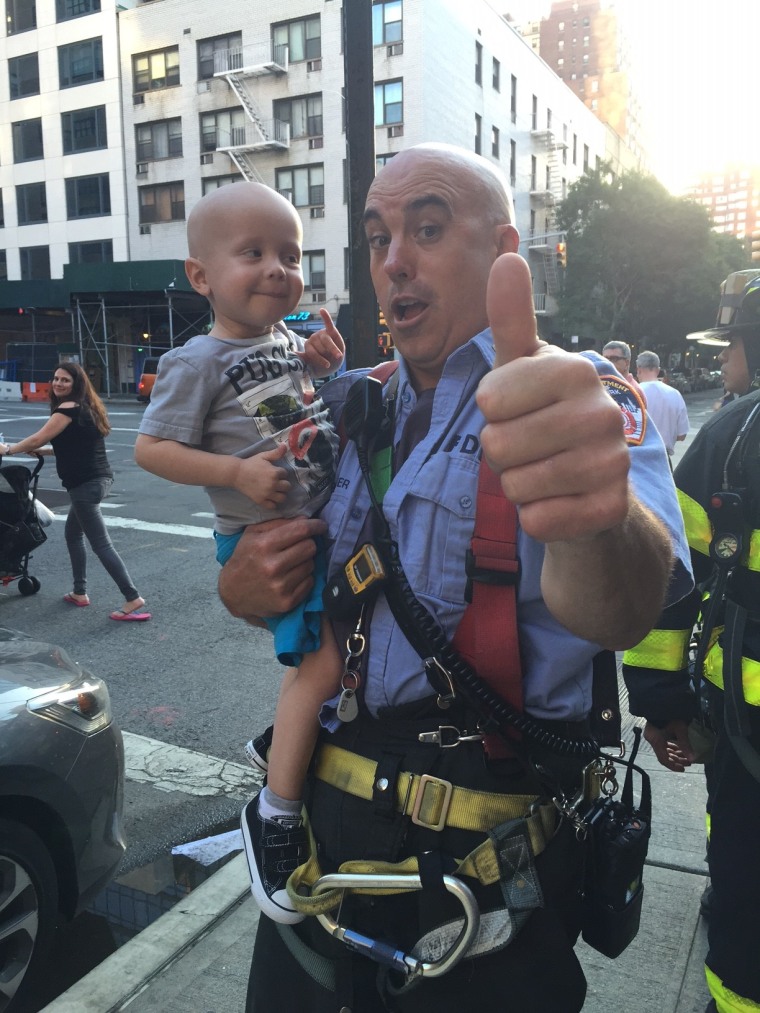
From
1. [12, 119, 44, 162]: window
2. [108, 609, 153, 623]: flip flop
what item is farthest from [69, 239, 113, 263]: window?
[108, 609, 153, 623]: flip flop

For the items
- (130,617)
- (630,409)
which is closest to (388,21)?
(130,617)

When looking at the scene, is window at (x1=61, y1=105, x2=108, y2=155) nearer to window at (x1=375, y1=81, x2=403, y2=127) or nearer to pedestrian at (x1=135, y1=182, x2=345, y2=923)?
window at (x1=375, y1=81, x2=403, y2=127)

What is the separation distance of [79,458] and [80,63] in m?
40.6

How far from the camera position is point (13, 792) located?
8.98 ft

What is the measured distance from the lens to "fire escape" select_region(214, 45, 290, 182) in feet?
116

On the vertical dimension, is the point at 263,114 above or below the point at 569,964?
above

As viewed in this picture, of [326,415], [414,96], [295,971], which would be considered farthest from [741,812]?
[414,96]

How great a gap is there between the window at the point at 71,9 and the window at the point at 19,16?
183cm

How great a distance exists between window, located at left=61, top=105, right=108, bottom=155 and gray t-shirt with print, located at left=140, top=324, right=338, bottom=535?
140ft

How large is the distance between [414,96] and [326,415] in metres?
35.4

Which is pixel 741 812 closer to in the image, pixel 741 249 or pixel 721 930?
pixel 721 930

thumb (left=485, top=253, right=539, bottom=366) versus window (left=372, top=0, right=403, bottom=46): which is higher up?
window (left=372, top=0, right=403, bottom=46)

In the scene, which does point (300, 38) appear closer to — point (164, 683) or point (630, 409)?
point (164, 683)

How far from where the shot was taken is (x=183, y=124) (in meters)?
37.5
